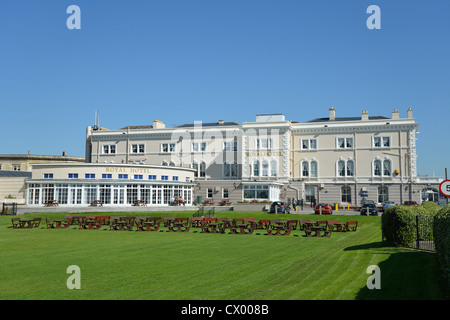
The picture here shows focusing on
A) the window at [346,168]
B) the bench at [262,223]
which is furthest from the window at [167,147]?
the bench at [262,223]

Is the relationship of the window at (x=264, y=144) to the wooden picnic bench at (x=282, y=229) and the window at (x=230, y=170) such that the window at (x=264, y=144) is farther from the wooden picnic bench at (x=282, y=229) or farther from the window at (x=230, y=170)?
the wooden picnic bench at (x=282, y=229)

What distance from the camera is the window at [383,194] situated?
179 ft

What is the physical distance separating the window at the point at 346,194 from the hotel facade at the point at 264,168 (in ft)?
0.43

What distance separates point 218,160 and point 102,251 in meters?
45.9

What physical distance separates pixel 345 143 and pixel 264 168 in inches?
453

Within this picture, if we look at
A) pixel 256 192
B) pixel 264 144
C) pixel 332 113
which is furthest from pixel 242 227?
pixel 332 113

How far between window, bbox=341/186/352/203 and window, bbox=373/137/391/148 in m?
6.73

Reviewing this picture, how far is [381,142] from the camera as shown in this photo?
56.4m

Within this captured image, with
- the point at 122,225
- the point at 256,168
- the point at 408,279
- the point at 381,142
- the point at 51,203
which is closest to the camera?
the point at 408,279

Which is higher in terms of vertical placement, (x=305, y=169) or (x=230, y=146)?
(x=230, y=146)

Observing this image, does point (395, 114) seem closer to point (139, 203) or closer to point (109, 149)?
point (139, 203)

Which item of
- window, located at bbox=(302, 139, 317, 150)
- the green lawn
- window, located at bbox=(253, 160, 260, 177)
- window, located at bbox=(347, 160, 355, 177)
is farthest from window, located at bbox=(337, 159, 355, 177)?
the green lawn

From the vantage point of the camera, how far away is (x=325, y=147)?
2327 inches
